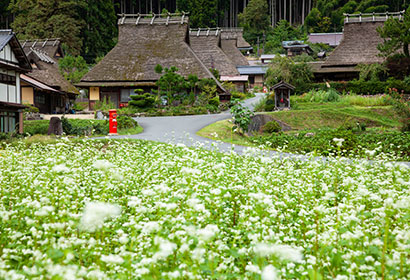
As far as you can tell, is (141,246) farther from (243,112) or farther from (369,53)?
(369,53)

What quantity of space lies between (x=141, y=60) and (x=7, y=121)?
1482cm

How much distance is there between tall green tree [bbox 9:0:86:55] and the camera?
51.2 meters

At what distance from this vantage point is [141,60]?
118 feet

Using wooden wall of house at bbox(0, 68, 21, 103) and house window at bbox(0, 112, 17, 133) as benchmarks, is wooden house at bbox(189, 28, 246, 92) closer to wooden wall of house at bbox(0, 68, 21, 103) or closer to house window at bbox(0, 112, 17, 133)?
wooden wall of house at bbox(0, 68, 21, 103)

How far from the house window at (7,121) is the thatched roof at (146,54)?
9974 mm

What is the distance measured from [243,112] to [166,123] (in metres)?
5.80

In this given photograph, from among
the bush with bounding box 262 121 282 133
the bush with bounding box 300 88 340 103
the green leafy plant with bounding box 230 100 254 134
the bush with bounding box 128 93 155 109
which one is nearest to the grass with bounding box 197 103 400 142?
the green leafy plant with bounding box 230 100 254 134

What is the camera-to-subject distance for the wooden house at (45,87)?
3350 cm

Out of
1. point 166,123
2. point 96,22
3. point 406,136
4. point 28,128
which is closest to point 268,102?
point 166,123

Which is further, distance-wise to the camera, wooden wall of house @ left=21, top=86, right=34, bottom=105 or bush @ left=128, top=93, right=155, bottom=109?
wooden wall of house @ left=21, top=86, right=34, bottom=105

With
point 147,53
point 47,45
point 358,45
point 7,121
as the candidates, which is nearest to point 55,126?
point 7,121

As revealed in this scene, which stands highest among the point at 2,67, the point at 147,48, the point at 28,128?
the point at 147,48

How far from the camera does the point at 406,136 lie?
15180 millimetres

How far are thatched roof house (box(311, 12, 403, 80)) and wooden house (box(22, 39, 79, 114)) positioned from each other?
24.3 metres
